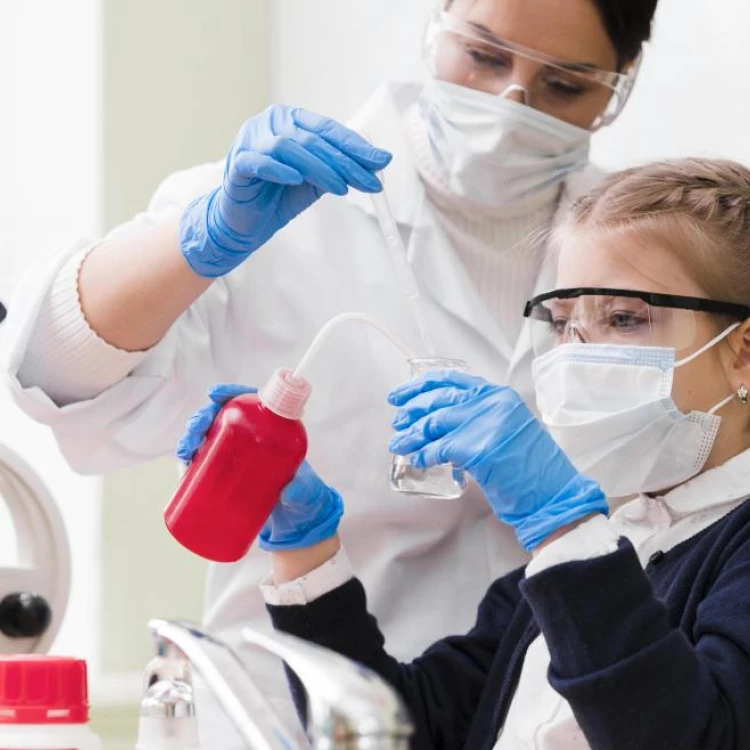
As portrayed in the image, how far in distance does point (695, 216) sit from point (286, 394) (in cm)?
54

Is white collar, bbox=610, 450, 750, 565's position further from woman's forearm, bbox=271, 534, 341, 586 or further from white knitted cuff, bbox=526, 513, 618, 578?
woman's forearm, bbox=271, 534, 341, 586

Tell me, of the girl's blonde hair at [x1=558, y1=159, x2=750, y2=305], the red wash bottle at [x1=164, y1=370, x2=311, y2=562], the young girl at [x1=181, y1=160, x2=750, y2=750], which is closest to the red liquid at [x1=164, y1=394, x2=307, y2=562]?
the red wash bottle at [x1=164, y1=370, x2=311, y2=562]

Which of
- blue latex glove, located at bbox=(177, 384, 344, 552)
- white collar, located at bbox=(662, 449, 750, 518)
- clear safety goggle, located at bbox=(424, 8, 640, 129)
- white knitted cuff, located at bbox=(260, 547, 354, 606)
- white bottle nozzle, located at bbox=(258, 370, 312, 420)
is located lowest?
white knitted cuff, located at bbox=(260, 547, 354, 606)

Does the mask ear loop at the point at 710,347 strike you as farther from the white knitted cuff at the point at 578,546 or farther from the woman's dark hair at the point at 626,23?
the woman's dark hair at the point at 626,23

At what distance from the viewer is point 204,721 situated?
1.71 metres

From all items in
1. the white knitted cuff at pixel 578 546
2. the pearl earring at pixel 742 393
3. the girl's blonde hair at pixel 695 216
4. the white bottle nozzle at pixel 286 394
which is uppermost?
the girl's blonde hair at pixel 695 216

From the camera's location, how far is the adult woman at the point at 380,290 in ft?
5.51

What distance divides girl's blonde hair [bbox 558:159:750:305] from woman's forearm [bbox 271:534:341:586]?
1.67 ft

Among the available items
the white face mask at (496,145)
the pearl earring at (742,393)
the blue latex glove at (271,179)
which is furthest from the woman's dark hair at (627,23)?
the pearl earring at (742,393)

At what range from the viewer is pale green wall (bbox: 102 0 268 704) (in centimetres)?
285

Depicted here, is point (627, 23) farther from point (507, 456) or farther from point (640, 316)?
point (507, 456)

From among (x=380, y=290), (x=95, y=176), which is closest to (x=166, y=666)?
(x=380, y=290)

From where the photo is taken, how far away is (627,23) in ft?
6.23

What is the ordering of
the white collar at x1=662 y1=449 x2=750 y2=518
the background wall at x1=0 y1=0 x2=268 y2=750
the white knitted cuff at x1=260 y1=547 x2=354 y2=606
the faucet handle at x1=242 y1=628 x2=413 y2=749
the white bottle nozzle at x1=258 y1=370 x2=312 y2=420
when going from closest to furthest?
the faucet handle at x1=242 y1=628 x2=413 y2=749, the white bottle nozzle at x1=258 y1=370 x2=312 y2=420, the white collar at x1=662 y1=449 x2=750 y2=518, the white knitted cuff at x1=260 y1=547 x2=354 y2=606, the background wall at x1=0 y1=0 x2=268 y2=750
